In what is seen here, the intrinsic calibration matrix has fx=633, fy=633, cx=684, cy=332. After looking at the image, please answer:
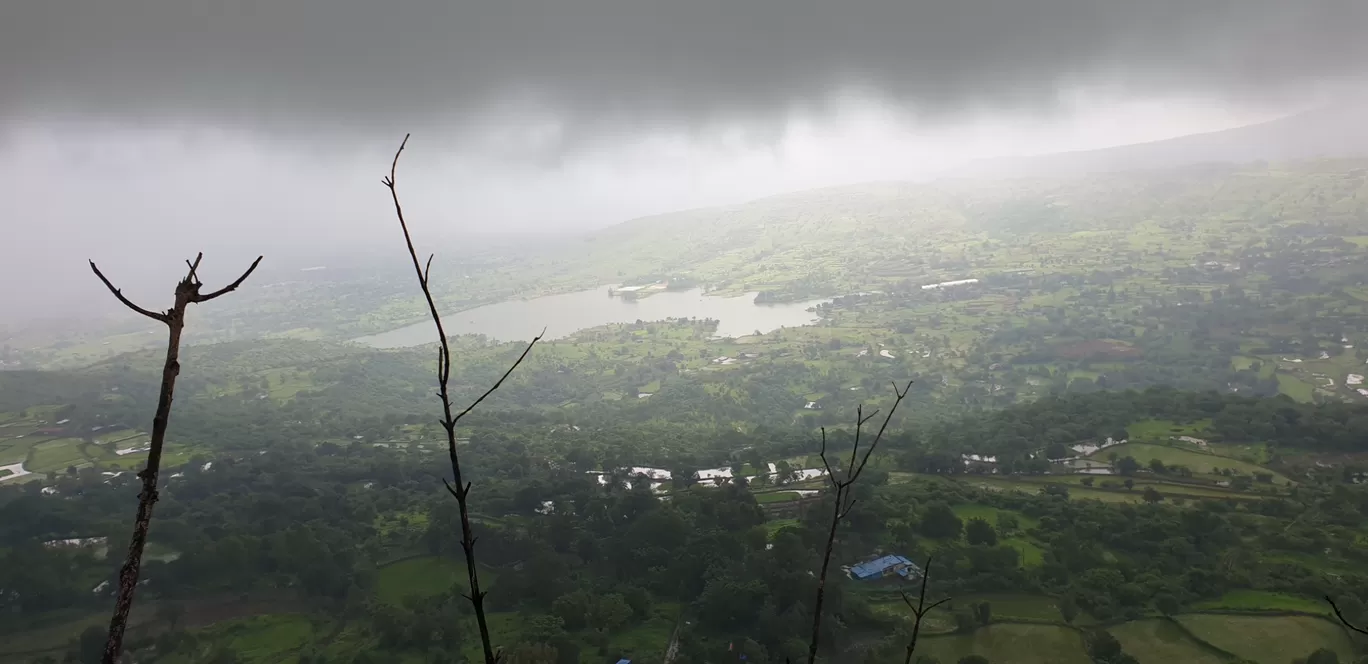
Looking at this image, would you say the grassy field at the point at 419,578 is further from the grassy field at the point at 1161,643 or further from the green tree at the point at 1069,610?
the grassy field at the point at 1161,643

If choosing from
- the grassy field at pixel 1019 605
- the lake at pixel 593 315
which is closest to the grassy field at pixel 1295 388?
the grassy field at pixel 1019 605

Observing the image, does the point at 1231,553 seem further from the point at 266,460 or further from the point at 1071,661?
the point at 266,460

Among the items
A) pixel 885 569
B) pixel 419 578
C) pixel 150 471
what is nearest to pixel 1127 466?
pixel 885 569

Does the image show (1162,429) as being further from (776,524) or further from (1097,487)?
(776,524)

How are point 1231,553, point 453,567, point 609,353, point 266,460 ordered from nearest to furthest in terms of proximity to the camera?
point 1231,553 < point 453,567 < point 266,460 < point 609,353

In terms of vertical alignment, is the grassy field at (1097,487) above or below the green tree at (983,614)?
below

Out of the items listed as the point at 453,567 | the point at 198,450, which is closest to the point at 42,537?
the point at 198,450
